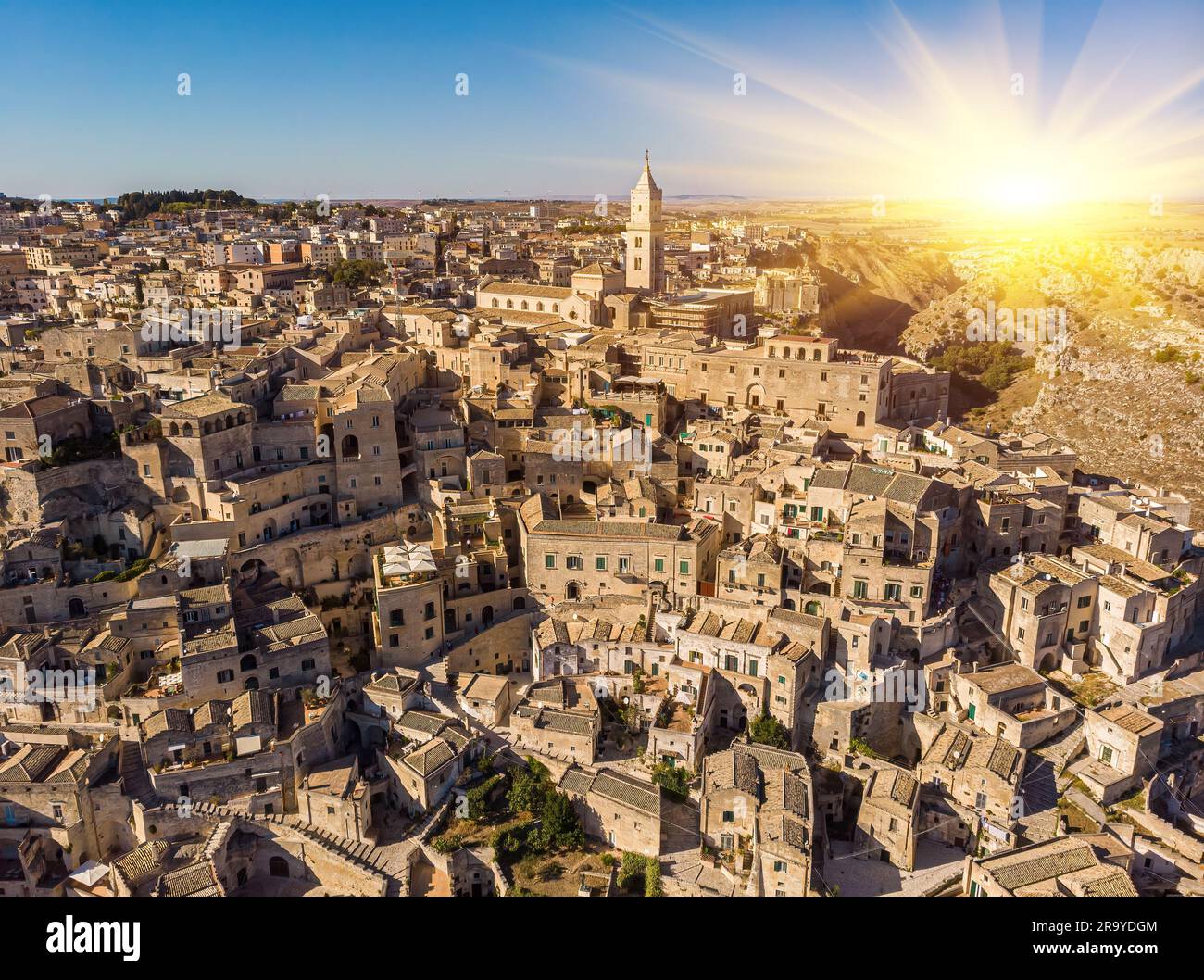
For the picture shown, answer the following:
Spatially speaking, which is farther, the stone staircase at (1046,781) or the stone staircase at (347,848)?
the stone staircase at (1046,781)

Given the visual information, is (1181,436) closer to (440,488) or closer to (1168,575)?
(1168,575)

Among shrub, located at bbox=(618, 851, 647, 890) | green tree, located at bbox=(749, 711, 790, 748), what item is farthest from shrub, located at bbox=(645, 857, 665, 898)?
green tree, located at bbox=(749, 711, 790, 748)

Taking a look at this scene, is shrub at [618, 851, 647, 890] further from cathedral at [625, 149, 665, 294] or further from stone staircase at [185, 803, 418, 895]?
cathedral at [625, 149, 665, 294]

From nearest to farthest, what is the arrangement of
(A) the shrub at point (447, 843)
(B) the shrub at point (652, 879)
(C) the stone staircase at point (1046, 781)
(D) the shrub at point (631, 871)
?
(B) the shrub at point (652, 879), (D) the shrub at point (631, 871), (A) the shrub at point (447, 843), (C) the stone staircase at point (1046, 781)

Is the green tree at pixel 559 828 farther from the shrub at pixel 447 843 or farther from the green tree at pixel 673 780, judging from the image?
the green tree at pixel 673 780

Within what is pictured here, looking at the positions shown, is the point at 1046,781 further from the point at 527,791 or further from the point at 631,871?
the point at 527,791

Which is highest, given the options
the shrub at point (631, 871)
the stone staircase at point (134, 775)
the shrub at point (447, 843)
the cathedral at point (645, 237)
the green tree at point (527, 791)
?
the cathedral at point (645, 237)

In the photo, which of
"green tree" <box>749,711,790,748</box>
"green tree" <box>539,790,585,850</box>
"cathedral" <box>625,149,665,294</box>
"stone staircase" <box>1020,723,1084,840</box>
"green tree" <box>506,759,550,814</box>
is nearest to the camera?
"stone staircase" <box>1020,723,1084,840</box>

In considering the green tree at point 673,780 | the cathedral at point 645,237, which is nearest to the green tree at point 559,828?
the green tree at point 673,780
